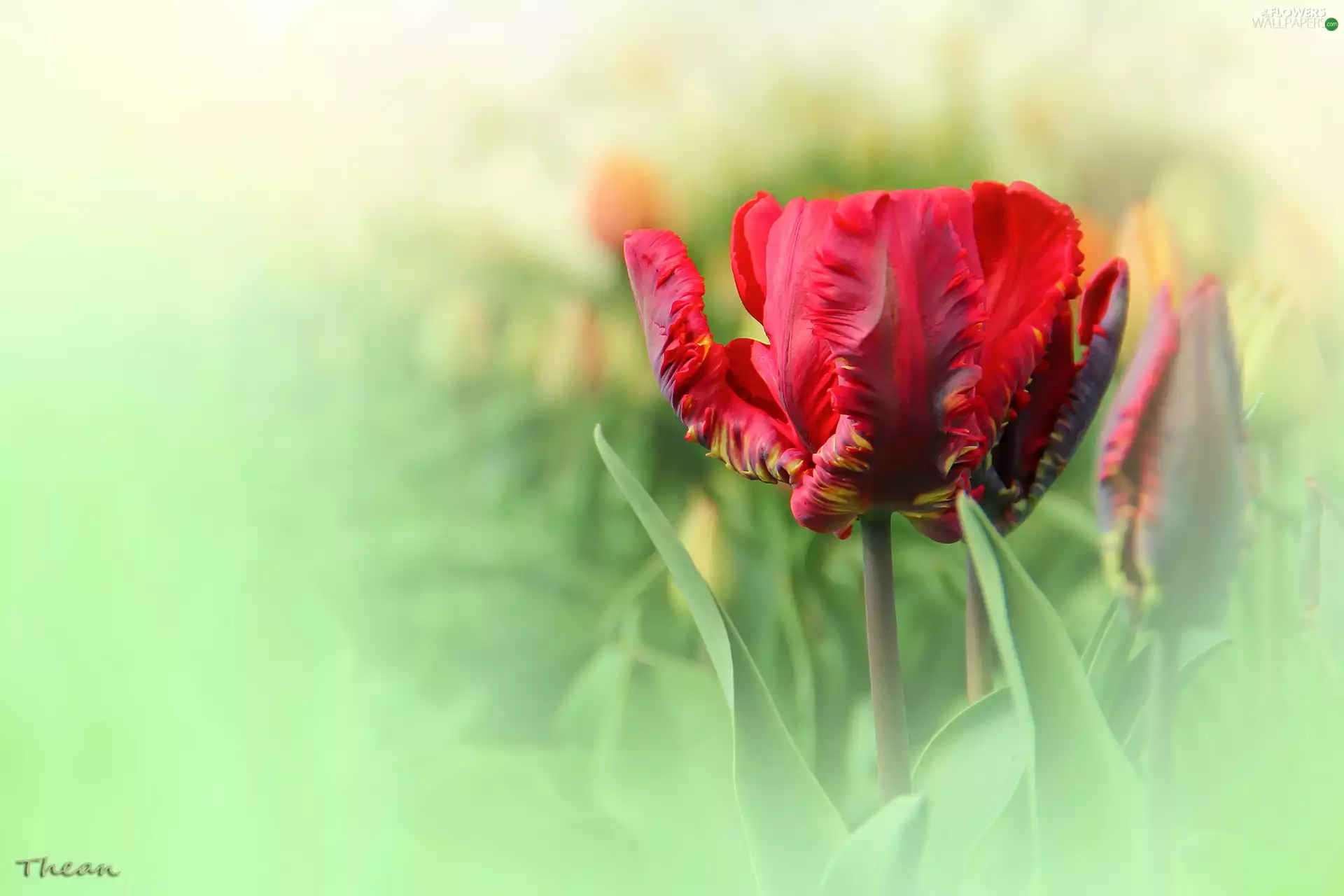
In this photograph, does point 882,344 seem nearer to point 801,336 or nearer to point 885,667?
point 801,336

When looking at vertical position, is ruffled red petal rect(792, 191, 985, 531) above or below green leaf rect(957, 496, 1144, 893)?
above

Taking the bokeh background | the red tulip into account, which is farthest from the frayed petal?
the bokeh background

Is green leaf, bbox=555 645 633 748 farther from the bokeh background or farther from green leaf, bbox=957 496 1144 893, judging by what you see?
green leaf, bbox=957 496 1144 893

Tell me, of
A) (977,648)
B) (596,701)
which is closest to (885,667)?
(977,648)

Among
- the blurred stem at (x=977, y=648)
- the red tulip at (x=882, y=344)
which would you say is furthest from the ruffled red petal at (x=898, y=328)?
the blurred stem at (x=977, y=648)

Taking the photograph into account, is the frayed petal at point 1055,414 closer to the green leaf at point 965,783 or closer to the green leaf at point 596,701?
the green leaf at point 965,783

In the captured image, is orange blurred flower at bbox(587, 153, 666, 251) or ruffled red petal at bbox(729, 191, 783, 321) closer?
ruffled red petal at bbox(729, 191, 783, 321)

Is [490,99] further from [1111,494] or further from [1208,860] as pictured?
[1208,860]
